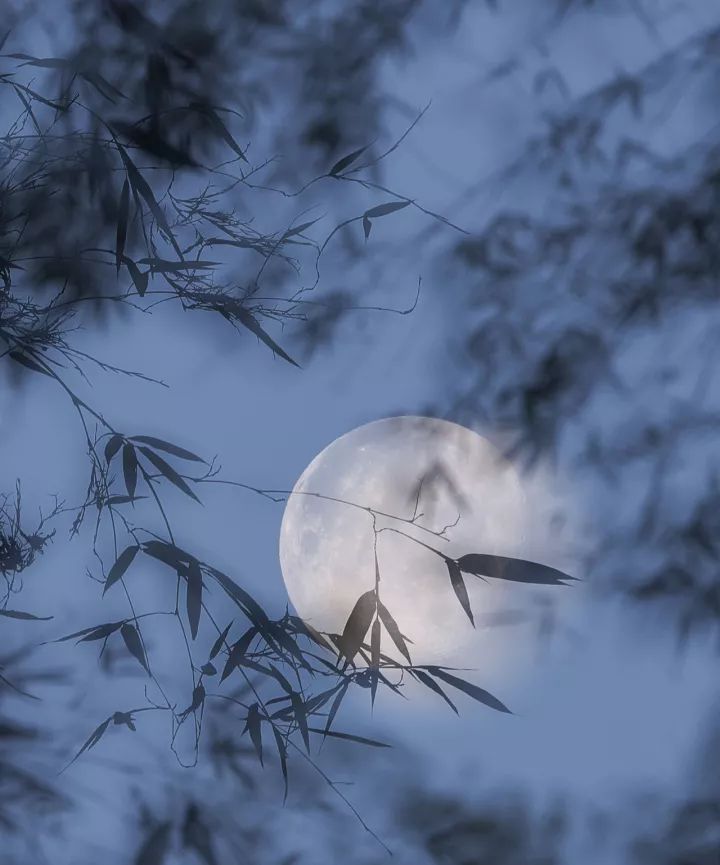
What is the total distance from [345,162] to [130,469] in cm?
57

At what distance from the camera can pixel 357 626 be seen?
1281 millimetres

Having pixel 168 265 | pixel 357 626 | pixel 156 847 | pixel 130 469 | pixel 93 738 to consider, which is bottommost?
pixel 156 847

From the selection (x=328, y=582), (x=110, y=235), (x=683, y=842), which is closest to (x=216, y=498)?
(x=328, y=582)

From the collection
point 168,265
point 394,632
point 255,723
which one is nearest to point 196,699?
point 255,723

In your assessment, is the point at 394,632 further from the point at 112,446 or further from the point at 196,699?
the point at 112,446

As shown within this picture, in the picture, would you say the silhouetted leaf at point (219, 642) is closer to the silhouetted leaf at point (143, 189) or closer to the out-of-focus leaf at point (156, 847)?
the out-of-focus leaf at point (156, 847)

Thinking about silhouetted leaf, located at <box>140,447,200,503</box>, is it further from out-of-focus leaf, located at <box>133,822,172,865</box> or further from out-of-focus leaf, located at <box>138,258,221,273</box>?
out-of-focus leaf, located at <box>133,822,172,865</box>

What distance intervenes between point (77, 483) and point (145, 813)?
1.72ft

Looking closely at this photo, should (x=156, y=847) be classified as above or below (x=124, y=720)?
below

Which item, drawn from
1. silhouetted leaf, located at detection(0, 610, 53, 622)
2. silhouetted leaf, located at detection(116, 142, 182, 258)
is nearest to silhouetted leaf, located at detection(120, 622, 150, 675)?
silhouetted leaf, located at detection(0, 610, 53, 622)

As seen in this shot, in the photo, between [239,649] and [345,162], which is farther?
[345,162]

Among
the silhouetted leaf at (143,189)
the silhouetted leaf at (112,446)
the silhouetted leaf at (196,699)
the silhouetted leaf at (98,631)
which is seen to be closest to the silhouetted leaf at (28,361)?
the silhouetted leaf at (112,446)

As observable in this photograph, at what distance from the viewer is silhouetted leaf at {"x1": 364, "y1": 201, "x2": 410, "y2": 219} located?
1.42 meters

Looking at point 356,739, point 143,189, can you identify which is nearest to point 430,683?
point 356,739
